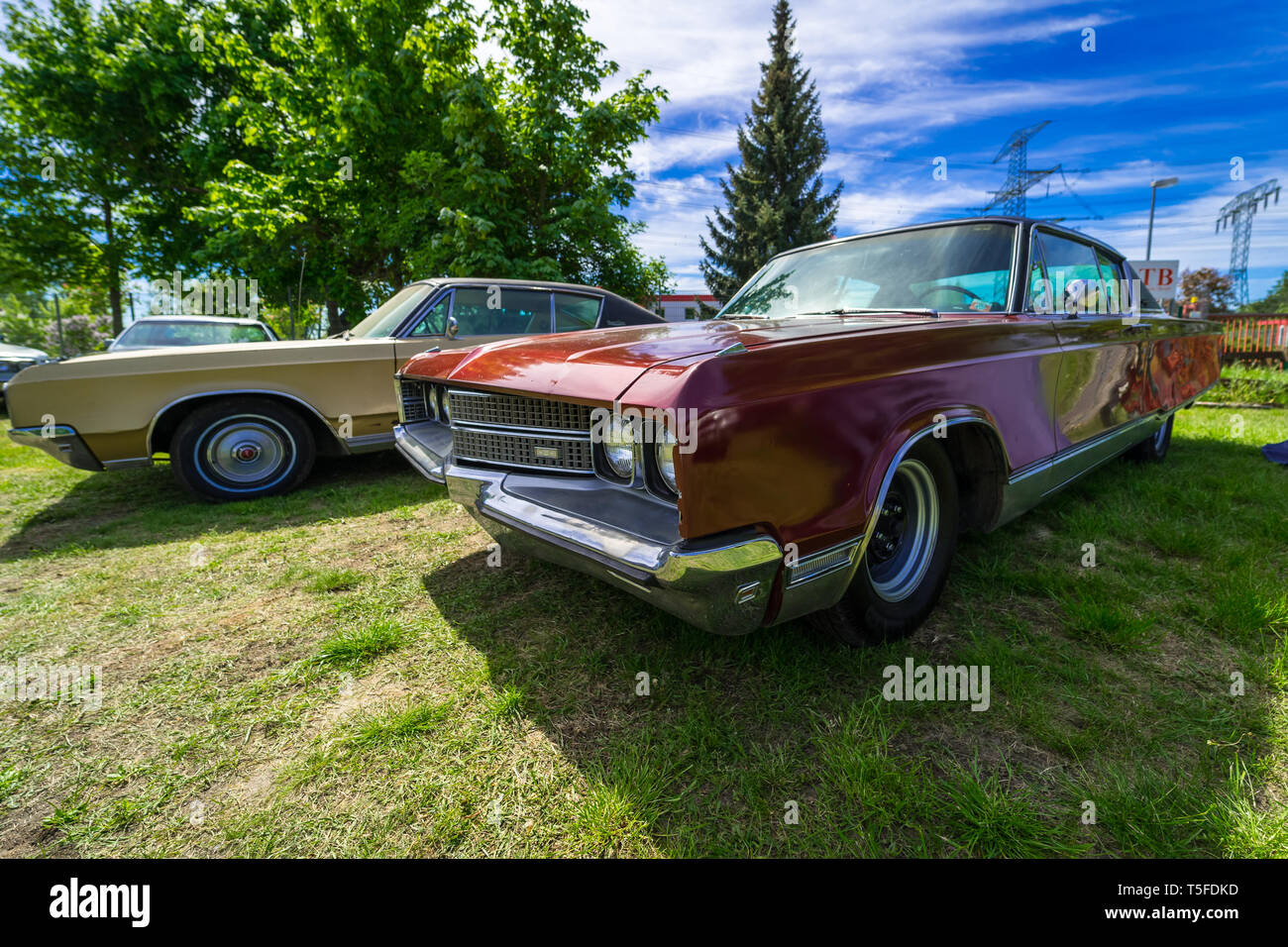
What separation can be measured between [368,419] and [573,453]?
3.17 metres

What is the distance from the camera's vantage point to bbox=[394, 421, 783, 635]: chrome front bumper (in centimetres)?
141

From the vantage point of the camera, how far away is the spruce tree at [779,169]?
24375 millimetres

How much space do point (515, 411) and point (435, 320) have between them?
313 centimetres

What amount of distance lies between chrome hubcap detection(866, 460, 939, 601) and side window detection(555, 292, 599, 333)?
3658 millimetres

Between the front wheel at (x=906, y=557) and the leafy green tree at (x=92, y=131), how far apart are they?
65.8 ft

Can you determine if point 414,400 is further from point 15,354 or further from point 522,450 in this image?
point 15,354

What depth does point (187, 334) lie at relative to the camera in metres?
6.84

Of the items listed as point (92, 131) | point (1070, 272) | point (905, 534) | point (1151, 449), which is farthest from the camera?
point (92, 131)

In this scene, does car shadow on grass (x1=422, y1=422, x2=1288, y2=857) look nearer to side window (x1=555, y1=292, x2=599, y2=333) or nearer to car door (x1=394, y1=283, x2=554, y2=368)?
car door (x1=394, y1=283, x2=554, y2=368)

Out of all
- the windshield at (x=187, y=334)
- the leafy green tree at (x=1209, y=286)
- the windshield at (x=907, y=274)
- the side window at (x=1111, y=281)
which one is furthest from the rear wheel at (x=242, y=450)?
the leafy green tree at (x=1209, y=286)

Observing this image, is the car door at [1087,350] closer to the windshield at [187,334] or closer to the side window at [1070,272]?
the side window at [1070,272]

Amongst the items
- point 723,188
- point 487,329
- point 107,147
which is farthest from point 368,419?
point 723,188

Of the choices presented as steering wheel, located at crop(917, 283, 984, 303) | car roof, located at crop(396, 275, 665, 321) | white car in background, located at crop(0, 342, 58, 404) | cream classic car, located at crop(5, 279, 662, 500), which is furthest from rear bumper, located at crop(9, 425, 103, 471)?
white car in background, located at crop(0, 342, 58, 404)
